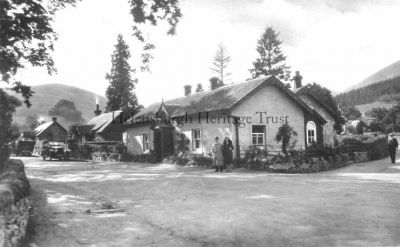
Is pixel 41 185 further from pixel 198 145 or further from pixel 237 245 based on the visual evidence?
pixel 198 145

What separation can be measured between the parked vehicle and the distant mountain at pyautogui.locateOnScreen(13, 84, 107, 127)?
154 ft

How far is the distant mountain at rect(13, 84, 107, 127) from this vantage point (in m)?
98.9

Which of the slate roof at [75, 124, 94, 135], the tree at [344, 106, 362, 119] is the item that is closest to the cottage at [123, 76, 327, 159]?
the slate roof at [75, 124, 94, 135]

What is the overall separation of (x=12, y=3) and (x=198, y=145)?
1382cm

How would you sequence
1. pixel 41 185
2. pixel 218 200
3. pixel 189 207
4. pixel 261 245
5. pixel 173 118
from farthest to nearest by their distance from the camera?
pixel 173 118
pixel 41 185
pixel 218 200
pixel 189 207
pixel 261 245

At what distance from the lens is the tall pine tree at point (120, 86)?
6600 cm

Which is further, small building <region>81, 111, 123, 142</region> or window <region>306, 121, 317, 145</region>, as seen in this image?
small building <region>81, 111, 123, 142</region>

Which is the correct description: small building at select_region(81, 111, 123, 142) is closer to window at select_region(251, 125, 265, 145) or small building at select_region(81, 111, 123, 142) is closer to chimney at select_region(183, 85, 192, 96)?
chimney at select_region(183, 85, 192, 96)

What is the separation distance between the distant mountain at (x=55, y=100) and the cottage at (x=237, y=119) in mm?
75766

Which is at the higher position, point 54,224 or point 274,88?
point 274,88

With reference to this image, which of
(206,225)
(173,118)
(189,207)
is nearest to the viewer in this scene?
(206,225)

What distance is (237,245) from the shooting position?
19.4ft

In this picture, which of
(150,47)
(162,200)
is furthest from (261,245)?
(150,47)

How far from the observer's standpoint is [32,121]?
87.6 metres
